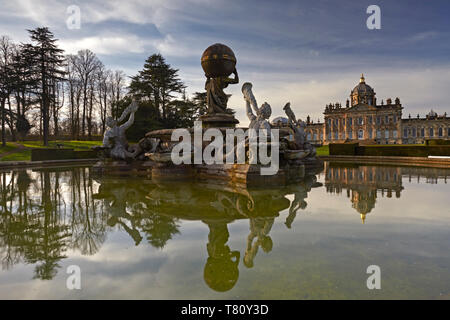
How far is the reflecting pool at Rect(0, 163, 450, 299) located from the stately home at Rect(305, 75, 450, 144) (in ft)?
244

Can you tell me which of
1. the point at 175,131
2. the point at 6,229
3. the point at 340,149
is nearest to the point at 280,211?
the point at 6,229

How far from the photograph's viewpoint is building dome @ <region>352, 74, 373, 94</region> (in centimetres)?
8336

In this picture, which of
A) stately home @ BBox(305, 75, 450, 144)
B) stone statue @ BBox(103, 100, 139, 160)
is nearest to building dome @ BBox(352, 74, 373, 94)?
stately home @ BBox(305, 75, 450, 144)

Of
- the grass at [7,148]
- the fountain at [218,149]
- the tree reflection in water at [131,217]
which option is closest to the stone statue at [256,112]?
the fountain at [218,149]

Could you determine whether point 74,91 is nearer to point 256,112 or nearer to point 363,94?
point 256,112

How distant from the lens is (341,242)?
3789 mm

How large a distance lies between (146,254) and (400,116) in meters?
86.2

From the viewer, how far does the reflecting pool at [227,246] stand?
2.62 meters

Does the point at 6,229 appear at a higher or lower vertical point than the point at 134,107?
lower

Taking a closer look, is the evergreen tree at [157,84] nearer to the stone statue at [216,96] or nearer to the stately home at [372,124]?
the stone statue at [216,96]

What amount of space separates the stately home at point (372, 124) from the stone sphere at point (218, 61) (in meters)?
68.7

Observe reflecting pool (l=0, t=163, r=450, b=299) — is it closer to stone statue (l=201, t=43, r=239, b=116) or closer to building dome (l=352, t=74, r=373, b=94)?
stone statue (l=201, t=43, r=239, b=116)
